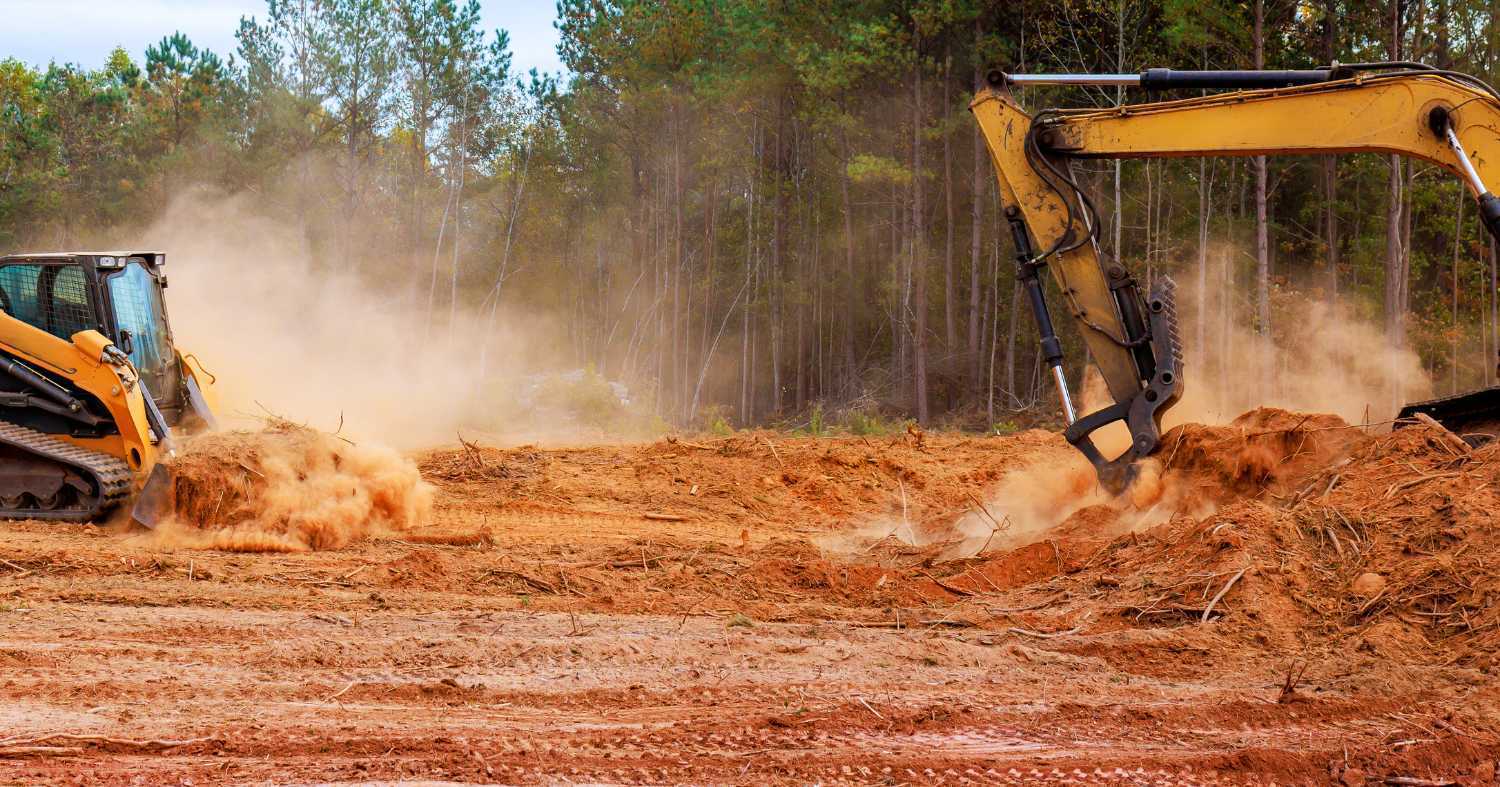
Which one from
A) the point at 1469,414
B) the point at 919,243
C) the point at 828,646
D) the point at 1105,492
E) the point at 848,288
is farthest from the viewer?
the point at 848,288

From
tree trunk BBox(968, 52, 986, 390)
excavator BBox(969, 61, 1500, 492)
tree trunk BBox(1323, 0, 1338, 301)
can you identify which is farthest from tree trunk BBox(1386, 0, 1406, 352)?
excavator BBox(969, 61, 1500, 492)

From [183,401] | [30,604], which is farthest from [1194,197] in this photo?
[30,604]

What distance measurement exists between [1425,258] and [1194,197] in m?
5.70

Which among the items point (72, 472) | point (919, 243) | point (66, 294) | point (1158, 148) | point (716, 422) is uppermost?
point (1158, 148)

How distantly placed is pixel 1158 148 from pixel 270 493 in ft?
23.8

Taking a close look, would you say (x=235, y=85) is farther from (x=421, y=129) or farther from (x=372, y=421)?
(x=372, y=421)

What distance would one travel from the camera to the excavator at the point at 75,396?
10.4 metres

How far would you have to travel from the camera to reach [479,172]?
1874 inches

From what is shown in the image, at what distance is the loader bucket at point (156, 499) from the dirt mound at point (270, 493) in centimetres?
4

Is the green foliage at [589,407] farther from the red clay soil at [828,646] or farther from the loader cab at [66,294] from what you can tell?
the red clay soil at [828,646]

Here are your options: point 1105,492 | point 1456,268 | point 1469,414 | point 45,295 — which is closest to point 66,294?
point 45,295

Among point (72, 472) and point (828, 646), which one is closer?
point (828, 646)

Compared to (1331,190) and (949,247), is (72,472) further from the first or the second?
(1331,190)

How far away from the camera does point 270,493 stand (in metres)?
9.98
